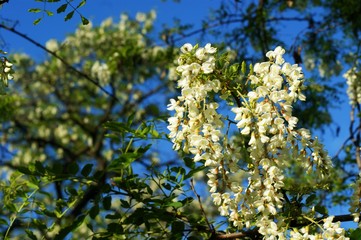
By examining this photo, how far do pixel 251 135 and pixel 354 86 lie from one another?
2632 millimetres

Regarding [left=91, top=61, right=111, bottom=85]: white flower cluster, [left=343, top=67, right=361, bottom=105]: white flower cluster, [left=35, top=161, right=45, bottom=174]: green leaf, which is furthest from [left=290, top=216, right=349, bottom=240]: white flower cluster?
[left=91, top=61, right=111, bottom=85]: white flower cluster

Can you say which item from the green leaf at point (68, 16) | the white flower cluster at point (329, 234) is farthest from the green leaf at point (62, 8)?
the white flower cluster at point (329, 234)

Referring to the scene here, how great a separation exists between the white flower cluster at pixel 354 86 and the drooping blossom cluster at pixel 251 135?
7.60 feet

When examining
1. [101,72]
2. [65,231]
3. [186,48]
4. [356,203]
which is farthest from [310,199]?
[101,72]

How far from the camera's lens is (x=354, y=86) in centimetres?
365

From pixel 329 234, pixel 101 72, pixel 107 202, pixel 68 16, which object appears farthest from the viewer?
pixel 101 72

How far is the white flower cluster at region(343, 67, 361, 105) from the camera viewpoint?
3551 mm

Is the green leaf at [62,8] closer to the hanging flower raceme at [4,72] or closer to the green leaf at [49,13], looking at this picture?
the green leaf at [49,13]

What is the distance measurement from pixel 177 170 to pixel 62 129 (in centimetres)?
884

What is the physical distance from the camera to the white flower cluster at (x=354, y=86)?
355 cm

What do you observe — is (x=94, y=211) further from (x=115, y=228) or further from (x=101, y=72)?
(x=101, y=72)

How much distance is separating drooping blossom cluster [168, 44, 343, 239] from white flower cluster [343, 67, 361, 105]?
2316 millimetres

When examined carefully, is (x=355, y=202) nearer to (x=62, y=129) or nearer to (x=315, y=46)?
(x=315, y=46)

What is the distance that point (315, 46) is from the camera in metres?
4.43
